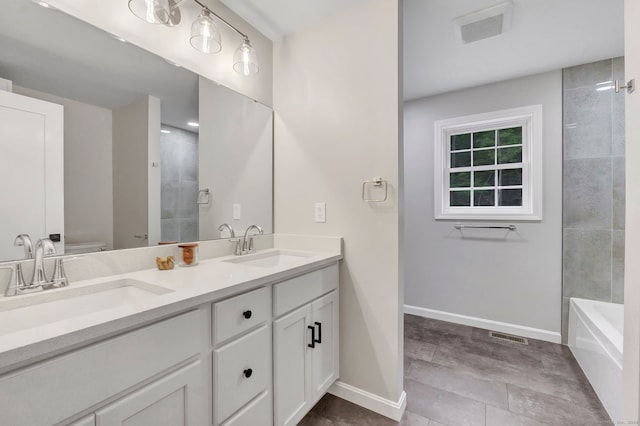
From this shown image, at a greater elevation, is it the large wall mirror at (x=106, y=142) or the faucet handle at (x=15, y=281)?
the large wall mirror at (x=106, y=142)

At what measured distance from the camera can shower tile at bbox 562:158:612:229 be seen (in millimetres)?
2312

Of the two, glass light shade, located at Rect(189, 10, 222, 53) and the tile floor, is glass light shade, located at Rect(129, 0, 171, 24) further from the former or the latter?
the tile floor

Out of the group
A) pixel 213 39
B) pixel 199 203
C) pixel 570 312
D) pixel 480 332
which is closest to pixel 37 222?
pixel 199 203

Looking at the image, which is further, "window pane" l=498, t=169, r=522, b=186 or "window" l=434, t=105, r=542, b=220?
"window pane" l=498, t=169, r=522, b=186

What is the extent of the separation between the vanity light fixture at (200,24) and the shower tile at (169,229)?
95cm

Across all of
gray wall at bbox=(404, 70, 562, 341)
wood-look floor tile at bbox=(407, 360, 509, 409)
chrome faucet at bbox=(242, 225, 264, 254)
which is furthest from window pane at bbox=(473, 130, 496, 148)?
chrome faucet at bbox=(242, 225, 264, 254)

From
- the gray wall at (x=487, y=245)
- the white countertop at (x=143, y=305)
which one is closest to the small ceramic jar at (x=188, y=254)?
the white countertop at (x=143, y=305)

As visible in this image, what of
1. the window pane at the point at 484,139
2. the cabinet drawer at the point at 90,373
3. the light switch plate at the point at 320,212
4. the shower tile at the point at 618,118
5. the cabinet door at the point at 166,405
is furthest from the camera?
the window pane at the point at 484,139

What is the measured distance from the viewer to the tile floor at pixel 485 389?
1597mm

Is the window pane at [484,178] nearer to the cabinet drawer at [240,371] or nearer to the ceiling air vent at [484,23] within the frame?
the ceiling air vent at [484,23]

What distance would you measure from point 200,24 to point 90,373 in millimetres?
1540

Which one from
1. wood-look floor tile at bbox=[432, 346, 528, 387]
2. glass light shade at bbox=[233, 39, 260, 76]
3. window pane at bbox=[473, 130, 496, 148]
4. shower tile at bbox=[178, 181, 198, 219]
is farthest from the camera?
window pane at bbox=[473, 130, 496, 148]

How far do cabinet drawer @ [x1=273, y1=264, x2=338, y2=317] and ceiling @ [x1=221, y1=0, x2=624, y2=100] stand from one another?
1702 millimetres

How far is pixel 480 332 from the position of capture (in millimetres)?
2738
